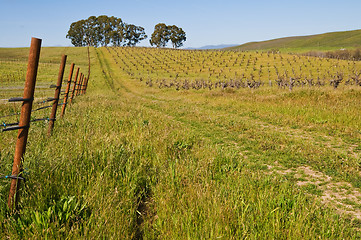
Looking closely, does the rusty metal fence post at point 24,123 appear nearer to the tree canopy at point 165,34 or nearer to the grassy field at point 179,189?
the grassy field at point 179,189

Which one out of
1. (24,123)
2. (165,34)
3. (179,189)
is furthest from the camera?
(165,34)

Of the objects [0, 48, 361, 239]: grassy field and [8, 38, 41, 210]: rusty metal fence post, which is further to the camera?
[8, 38, 41, 210]: rusty metal fence post

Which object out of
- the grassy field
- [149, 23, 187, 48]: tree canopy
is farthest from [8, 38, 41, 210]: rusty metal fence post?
[149, 23, 187, 48]: tree canopy

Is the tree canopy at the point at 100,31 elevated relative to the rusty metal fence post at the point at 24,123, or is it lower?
elevated

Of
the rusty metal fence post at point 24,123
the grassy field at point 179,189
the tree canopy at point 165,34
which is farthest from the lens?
the tree canopy at point 165,34

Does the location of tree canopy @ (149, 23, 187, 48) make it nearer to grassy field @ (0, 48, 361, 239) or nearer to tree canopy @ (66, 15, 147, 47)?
tree canopy @ (66, 15, 147, 47)

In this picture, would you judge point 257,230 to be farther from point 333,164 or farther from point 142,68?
point 142,68

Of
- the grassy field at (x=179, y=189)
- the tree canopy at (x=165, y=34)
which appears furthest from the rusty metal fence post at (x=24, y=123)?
the tree canopy at (x=165, y=34)

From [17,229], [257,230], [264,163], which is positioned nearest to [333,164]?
[264,163]

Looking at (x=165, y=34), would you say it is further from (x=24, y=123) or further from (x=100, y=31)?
(x=24, y=123)

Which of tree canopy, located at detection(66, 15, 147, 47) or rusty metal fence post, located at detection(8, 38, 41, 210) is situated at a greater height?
tree canopy, located at detection(66, 15, 147, 47)

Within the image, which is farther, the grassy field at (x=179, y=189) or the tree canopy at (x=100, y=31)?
the tree canopy at (x=100, y=31)

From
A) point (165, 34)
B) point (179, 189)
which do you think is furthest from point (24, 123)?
point (165, 34)

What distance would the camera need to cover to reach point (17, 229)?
2611 millimetres
